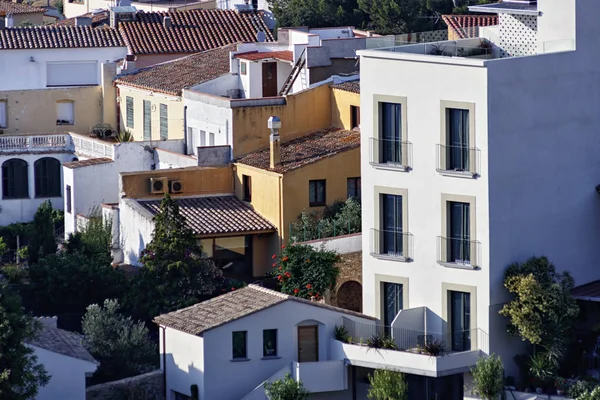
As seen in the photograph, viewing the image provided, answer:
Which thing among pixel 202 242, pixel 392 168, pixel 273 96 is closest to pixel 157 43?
pixel 273 96

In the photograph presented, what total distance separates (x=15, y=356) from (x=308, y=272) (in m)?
9.28

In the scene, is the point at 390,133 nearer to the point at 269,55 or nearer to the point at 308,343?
the point at 308,343

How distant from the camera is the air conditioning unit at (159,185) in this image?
5665 cm

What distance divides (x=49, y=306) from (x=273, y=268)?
19.8 ft

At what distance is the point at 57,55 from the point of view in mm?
72062

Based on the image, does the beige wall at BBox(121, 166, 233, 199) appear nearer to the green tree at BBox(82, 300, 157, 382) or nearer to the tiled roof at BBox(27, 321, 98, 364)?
the green tree at BBox(82, 300, 157, 382)

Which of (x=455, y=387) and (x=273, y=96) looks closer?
(x=455, y=387)

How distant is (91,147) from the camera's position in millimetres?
64812

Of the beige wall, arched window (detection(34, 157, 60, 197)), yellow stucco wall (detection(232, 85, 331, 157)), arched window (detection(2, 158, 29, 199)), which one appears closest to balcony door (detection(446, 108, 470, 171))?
the beige wall

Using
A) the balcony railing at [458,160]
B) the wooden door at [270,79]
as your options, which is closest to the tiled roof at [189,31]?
the wooden door at [270,79]

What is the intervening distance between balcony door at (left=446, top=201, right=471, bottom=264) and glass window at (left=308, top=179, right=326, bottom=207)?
374 inches

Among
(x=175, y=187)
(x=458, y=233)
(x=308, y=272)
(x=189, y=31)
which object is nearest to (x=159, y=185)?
(x=175, y=187)

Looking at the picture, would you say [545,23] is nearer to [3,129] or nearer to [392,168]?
[392,168]

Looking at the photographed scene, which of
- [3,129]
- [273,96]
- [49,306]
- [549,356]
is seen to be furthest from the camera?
[3,129]
